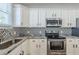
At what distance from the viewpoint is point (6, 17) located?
57.1 inches

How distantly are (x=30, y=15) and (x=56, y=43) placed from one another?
0.58 meters

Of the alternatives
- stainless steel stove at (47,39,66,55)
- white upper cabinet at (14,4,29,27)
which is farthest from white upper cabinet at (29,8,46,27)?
stainless steel stove at (47,39,66,55)

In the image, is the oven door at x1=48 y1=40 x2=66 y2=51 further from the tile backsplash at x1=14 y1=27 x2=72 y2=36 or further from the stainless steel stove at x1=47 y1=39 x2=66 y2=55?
the tile backsplash at x1=14 y1=27 x2=72 y2=36

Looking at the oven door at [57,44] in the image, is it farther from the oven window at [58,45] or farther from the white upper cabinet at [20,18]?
the white upper cabinet at [20,18]

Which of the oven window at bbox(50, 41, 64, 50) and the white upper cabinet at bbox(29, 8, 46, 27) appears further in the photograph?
the oven window at bbox(50, 41, 64, 50)

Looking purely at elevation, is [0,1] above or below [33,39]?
above

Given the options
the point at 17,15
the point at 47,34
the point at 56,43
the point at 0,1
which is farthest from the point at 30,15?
the point at 0,1

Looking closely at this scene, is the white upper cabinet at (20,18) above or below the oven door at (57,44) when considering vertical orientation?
above

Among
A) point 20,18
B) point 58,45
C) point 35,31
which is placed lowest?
point 58,45

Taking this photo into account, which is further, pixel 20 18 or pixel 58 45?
pixel 58 45

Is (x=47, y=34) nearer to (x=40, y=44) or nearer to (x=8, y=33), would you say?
(x=40, y=44)

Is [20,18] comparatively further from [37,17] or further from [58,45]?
[58,45]

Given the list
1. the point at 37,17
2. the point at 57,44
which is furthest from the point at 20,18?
the point at 57,44

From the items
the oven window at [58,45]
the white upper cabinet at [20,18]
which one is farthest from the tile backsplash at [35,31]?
the oven window at [58,45]
